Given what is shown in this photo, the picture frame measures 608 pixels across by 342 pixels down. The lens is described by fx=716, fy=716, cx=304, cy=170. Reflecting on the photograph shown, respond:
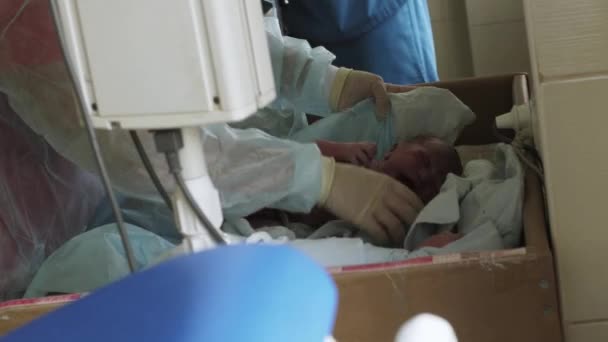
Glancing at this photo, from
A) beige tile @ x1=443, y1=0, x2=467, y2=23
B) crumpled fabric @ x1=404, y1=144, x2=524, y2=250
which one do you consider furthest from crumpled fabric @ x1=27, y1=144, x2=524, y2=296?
beige tile @ x1=443, y1=0, x2=467, y2=23

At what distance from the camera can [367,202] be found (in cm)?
79

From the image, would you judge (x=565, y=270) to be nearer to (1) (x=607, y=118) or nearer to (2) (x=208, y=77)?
(1) (x=607, y=118)

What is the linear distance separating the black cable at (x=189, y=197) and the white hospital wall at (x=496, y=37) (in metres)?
1.16

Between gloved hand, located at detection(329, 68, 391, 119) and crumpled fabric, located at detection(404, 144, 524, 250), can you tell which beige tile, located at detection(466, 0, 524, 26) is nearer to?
gloved hand, located at detection(329, 68, 391, 119)

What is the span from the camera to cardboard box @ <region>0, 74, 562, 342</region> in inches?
22.0

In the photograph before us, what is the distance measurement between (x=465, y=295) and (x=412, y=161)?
367 mm

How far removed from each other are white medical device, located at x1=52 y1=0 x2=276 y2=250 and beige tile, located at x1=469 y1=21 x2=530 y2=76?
44.9 inches

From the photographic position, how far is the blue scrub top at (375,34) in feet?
4.88

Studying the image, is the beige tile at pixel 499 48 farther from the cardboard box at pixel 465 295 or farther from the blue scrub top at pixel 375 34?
the cardboard box at pixel 465 295

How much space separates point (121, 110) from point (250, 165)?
0.28m

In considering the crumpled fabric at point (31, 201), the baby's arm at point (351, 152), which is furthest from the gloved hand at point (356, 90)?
the crumpled fabric at point (31, 201)

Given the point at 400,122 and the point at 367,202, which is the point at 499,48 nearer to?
the point at 400,122

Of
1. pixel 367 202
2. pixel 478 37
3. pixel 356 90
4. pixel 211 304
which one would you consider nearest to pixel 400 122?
pixel 356 90

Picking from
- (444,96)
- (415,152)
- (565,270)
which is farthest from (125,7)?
(444,96)
